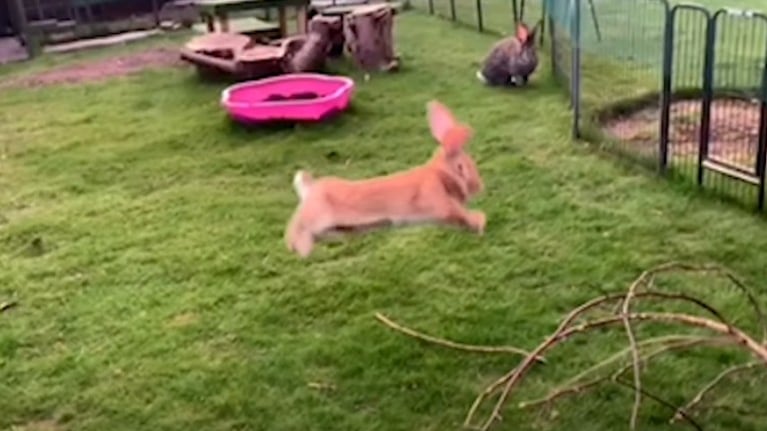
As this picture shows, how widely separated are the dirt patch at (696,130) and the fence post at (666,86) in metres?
0.10

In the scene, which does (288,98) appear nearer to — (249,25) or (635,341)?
(249,25)

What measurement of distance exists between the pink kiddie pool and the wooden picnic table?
1752mm

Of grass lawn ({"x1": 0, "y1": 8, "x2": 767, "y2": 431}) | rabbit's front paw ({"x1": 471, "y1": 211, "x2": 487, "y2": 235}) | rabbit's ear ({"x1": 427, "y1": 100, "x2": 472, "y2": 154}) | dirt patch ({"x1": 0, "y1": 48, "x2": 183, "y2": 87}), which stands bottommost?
grass lawn ({"x1": 0, "y1": 8, "x2": 767, "y2": 431})

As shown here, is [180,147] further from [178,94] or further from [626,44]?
[626,44]

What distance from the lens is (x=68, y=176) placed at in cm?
409

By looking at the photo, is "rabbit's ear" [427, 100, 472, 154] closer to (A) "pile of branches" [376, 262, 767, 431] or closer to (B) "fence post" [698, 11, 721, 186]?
(A) "pile of branches" [376, 262, 767, 431]

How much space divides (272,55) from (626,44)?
1818 mm

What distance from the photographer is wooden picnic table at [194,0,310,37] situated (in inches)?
234

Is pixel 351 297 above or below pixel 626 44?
below

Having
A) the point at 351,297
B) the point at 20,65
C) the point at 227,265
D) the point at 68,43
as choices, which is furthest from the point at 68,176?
the point at 68,43

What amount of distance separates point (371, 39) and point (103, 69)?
1749mm

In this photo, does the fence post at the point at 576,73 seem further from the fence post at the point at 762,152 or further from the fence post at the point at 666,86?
the fence post at the point at 762,152

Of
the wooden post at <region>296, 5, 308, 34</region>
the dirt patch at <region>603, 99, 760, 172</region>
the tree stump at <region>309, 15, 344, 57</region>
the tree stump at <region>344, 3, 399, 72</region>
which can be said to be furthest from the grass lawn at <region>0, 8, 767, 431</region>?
the wooden post at <region>296, 5, 308, 34</region>

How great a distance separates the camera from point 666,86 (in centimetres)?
363
